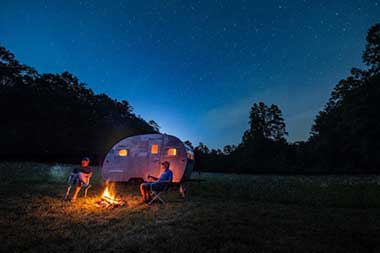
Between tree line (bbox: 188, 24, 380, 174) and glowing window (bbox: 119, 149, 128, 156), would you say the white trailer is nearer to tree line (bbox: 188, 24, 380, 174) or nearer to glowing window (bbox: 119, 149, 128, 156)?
glowing window (bbox: 119, 149, 128, 156)

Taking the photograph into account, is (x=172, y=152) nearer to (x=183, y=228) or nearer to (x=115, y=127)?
(x=183, y=228)

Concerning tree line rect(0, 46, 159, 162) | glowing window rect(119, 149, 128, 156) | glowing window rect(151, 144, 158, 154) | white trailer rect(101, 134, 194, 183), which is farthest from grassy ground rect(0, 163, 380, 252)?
tree line rect(0, 46, 159, 162)

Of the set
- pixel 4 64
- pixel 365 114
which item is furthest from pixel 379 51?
pixel 4 64

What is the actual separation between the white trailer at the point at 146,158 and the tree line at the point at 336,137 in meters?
16.4

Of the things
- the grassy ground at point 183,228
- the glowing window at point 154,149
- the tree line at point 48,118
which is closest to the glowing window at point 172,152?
the glowing window at point 154,149

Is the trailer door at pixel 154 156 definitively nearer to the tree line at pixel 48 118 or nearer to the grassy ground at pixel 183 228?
the grassy ground at pixel 183 228

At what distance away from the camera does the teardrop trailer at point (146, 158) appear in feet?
27.4

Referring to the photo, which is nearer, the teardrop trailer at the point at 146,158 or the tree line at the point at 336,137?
the teardrop trailer at the point at 146,158

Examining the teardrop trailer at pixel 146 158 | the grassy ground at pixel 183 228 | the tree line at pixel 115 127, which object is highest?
the tree line at pixel 115 127

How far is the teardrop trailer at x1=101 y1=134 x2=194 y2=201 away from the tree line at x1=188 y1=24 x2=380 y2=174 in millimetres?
16418

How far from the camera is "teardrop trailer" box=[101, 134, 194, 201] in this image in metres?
8.34

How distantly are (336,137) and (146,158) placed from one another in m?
27.0

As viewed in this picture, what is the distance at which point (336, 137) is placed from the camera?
1006 inches

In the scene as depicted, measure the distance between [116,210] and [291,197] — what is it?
231 inches
